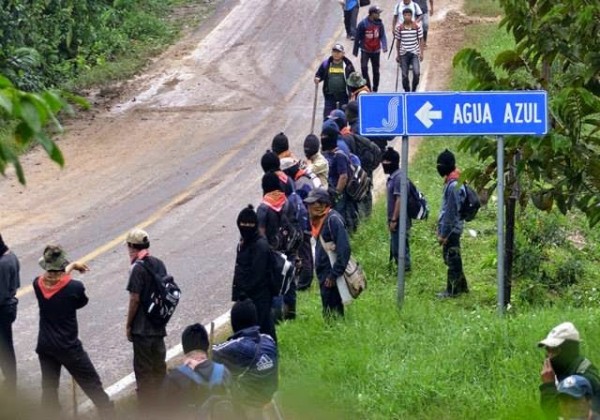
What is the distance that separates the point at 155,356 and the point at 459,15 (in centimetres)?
2236

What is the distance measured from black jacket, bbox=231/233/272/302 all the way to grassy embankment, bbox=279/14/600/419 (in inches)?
31.9

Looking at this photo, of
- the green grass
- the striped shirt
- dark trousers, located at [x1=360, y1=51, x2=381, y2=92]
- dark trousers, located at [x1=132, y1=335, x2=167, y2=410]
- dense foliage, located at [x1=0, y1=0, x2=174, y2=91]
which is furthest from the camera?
the green grass

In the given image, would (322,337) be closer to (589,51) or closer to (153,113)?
(589,51)

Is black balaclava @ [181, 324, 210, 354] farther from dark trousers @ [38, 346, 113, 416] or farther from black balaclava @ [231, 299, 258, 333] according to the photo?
dark trousers @ [38, 346, 113, 416]

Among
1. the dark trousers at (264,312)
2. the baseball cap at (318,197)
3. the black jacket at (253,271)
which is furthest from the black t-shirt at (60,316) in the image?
the baseball cap at (318,197)

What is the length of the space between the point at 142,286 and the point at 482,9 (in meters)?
23.0

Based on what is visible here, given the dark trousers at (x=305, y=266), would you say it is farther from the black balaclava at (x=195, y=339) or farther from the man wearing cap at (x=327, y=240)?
the black balaclava at (x=195, y=339)

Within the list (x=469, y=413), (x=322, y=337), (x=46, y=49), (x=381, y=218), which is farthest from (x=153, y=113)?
(x=469, y=413)

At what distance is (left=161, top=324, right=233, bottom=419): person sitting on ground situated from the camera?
23.2 ft

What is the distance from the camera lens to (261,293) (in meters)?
10.0

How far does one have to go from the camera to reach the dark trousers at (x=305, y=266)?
12680mm

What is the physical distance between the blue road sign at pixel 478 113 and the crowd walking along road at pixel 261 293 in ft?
4.06

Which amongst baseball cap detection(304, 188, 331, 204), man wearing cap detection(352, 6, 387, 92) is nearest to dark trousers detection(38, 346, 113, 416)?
baseball cap detection(304, 188, 331, 204)

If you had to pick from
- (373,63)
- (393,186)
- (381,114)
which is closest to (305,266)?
(393,186)
